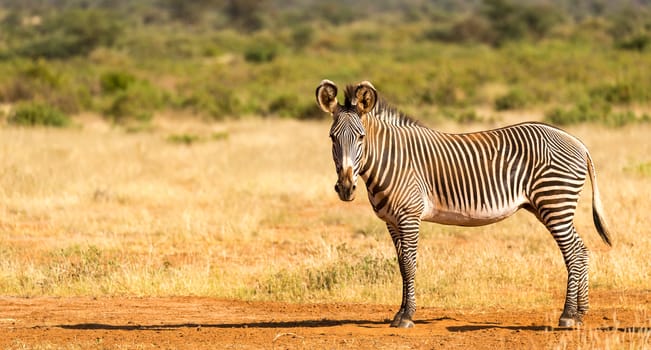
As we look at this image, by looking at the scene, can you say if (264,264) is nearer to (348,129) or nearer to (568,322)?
(348,129)

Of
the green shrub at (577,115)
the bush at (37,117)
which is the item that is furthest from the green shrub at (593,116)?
the bush at (37,117)

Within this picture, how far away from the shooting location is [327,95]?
26.3 feet

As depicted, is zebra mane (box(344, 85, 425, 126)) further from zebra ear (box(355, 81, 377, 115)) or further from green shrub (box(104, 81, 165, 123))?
green shrub (box(104, 81, 165, 123))

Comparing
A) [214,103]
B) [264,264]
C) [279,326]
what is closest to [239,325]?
[279,326]

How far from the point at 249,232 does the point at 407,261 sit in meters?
6.02

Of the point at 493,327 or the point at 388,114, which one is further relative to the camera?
the point at 388,114

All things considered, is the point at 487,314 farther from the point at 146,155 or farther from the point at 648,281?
the point at 146,155

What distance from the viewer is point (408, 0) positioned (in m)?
159

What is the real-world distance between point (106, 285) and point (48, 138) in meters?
13.4

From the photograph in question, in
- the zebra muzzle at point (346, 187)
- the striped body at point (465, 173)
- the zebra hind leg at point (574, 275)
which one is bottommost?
the zebra hind leg at point (574, 275)

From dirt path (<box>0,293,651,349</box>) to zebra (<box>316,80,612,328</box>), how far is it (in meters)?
0.37

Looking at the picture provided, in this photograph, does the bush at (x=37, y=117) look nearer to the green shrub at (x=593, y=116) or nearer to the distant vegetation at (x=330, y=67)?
the distant vegetation at (x=330, y=67)

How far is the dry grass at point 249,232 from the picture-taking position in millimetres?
10086

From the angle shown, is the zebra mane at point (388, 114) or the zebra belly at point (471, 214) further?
the zebra mane at point (388, 114)
